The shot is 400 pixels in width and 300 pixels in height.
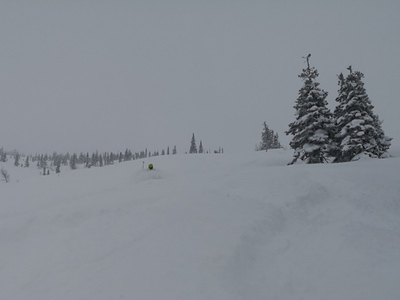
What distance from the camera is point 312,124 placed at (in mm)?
22938

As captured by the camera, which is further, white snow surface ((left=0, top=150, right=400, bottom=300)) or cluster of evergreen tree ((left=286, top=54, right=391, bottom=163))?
cluster of evergreen tree ((left=286, top=54, right=391, bottom=163))

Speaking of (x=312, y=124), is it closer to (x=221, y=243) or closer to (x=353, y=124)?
(x=353, y=124)

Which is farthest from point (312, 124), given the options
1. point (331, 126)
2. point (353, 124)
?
point (353, 124)

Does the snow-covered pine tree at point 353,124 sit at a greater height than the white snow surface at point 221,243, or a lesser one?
greater

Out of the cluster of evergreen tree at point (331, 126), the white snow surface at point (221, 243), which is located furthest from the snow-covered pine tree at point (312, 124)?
the white snow surface at point (221, 243)

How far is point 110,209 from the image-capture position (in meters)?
11.9

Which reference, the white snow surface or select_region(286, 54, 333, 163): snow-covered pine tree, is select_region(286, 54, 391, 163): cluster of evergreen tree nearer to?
select_region(286, 54, 333, 163): snow-covered pine tree

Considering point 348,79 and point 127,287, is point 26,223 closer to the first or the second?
point 127,287

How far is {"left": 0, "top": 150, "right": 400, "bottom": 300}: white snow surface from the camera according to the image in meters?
6.95

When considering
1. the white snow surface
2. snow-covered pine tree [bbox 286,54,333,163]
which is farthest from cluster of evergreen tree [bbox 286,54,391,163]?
the white snow surface

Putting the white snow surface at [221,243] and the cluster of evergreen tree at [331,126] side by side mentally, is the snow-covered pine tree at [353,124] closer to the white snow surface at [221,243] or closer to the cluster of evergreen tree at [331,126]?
the cluster of evergreen tree at [331,126]

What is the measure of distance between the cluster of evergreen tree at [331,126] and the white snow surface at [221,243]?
31.4 feet

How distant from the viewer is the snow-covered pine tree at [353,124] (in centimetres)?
2266

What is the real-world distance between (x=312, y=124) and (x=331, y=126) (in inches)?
76.5
